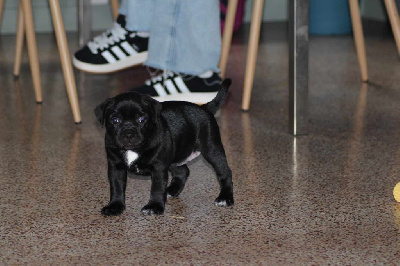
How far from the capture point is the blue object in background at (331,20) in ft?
13.4

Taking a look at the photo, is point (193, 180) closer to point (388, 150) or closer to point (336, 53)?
point (388, 150)

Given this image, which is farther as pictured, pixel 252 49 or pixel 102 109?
pixel 252 49

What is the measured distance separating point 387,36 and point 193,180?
257 cm

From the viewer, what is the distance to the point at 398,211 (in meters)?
1.28

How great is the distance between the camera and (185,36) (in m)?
2.01

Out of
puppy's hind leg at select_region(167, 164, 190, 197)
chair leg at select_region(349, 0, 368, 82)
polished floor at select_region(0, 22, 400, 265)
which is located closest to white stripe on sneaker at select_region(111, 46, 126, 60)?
polished floor at select_region(0, 22, 400, 265)

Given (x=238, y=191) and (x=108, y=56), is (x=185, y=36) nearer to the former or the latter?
(x=108, y=56)

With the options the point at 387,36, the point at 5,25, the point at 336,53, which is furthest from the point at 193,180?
the point at 5,25

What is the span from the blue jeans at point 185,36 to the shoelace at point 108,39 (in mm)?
304

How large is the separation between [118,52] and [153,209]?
1112 mm

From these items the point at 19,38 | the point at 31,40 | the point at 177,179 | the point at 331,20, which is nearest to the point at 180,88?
the point at 31,40

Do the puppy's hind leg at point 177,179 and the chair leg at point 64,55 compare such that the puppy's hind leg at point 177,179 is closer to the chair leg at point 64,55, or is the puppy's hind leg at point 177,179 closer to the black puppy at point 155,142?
the black puppy at point 155,142

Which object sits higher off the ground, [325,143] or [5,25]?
[325,143]

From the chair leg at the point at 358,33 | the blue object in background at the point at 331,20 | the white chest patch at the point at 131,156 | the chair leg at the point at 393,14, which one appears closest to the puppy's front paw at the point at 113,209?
the white chest patch at the point at 131,156
